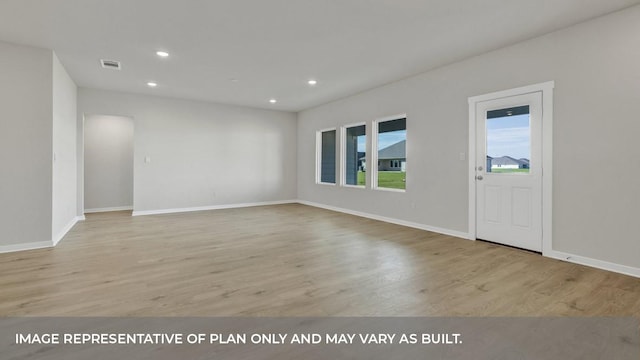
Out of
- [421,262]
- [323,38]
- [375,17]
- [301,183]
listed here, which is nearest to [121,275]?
[421,262]

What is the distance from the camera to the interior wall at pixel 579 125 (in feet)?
10.2

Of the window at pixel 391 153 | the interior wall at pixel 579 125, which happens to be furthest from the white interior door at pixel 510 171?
the window at pixel 391 153

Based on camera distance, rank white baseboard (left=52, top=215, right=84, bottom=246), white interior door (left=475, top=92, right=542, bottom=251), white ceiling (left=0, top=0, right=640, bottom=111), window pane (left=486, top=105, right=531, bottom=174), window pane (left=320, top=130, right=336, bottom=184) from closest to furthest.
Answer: white ceiling (left=0, top=0, right=640, bottom=111), white interior door (left=475, top=92, right=542, bottom=251), window pane (left=486, top=105, right=531, bottom=174), white baseboard (left=52, top=215, right=84, bottom=246), window pane (left=320, top=130, right=336, bottom=184)

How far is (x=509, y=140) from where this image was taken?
4.12 metres

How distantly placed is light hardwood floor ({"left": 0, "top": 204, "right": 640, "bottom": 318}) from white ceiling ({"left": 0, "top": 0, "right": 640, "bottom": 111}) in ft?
8.88

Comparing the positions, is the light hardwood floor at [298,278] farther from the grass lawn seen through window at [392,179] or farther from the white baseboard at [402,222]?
the grass lawn seen through window at [392,179]

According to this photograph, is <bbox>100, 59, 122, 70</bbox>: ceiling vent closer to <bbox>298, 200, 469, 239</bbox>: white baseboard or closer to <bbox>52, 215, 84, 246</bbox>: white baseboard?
<bbox>52, 215, 84, 246</bbox>: white baseboard

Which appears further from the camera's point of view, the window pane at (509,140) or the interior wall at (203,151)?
the interior wall at (203,151)

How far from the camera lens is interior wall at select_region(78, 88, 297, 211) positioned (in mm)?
6837

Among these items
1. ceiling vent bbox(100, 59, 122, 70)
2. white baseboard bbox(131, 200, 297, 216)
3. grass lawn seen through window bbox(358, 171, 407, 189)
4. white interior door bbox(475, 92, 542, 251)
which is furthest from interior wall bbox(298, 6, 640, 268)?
ceiling vent bbox(100, 59, 122, 70)

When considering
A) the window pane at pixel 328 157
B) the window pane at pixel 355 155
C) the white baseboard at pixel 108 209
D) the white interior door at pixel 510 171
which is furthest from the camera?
the window pane at pixel 328 157

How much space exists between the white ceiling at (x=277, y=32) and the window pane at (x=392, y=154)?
42.9 inches

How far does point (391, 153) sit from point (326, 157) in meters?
2.30

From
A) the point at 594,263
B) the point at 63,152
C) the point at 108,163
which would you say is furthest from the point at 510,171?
the point at 108,163
